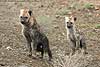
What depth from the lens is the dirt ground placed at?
31.1 ft

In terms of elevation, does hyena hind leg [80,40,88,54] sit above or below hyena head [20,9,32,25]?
below

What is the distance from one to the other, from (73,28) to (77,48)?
504 mm

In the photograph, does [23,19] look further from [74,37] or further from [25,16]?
[74,37]

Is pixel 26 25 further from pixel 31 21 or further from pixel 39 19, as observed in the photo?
pixel 39 19

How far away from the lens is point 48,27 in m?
12.9

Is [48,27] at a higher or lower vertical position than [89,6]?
lower

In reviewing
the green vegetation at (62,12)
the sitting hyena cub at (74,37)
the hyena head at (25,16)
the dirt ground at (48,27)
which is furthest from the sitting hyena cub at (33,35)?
the green vegetation at (62,12)

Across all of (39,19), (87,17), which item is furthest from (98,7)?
(39,19)

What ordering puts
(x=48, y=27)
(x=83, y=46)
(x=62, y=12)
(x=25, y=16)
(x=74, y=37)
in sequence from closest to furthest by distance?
(x=25, y=16) → (x=83, y=46) → (x=74, y=37) → (x=48, y=27) → (x=62, y=12)

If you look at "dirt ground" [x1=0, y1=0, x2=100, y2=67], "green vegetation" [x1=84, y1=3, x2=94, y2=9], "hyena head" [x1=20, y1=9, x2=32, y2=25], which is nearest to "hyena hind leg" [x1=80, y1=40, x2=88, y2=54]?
"dirt ground" [x1=0, y1=0, x2=100, y2=67]

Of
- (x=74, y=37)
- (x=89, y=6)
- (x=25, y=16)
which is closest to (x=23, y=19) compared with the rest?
(x=25, y=16)

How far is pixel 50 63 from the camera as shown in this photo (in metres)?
9.38

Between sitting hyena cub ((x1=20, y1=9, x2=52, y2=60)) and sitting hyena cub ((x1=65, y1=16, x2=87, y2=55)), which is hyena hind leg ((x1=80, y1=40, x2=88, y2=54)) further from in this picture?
sitting hyena cub ((x1=20, y1=9, x2=52, y2=60))

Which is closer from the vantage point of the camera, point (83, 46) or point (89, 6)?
point (83, 46)
